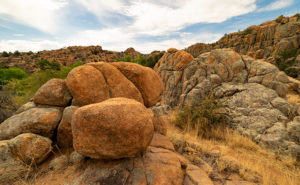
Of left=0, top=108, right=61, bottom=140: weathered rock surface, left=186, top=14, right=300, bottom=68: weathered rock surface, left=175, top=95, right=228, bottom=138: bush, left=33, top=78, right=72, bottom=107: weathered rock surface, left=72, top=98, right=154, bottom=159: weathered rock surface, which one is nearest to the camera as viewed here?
left=72, top=98, right=154, bottom=159: weathered rock surface

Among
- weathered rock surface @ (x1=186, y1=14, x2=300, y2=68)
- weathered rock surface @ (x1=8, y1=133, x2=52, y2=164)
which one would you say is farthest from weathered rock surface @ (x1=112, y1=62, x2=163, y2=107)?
weathered rock surface @ (x1=186, y1=14, x2=300, y2=68)

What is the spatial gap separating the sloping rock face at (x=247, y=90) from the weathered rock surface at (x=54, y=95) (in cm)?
687

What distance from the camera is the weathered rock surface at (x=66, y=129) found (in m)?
3.02

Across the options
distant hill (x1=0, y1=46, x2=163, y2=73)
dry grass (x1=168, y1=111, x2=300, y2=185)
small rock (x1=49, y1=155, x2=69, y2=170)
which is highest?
distant hill (x1=0, y1=46, x2=163, y2=73)

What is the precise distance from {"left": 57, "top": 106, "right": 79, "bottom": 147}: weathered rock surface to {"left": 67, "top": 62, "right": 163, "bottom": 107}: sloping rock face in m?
0.26

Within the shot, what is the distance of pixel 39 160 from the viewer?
2.62 m

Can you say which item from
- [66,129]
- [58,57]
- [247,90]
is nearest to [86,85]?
[66,129]

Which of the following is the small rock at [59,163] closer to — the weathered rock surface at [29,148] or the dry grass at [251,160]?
the weathered rock surface at [29,148]

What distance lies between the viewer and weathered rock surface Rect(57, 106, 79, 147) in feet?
9.89

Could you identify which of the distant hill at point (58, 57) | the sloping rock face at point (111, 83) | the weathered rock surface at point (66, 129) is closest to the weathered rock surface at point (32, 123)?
the weathered rock surface at point (66, 129)

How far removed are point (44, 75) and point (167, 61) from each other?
9.48 meters

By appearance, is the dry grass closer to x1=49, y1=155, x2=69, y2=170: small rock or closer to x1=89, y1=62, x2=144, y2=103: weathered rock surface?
x1=89, y1=62, x2=144, y2=103: weathered rock surface

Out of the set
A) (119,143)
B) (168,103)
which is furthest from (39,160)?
(168,103)

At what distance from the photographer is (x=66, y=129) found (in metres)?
3.05
